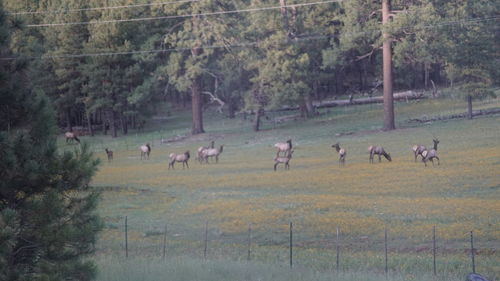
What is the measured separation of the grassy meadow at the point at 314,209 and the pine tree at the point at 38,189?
282 cm

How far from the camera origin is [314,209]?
29062mm

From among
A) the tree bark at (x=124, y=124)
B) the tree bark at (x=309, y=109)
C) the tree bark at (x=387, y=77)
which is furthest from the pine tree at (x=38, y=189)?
the tree bark at (x=124, y=124)

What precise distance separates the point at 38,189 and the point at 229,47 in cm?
5426

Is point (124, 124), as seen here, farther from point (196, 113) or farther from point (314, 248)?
point (314, 248)

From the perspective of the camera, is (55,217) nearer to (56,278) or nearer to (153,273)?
(56,278)

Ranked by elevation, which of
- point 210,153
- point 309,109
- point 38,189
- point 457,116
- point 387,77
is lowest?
point 210,153

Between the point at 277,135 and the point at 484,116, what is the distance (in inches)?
619

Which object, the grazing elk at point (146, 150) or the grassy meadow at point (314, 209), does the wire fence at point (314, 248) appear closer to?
the grassy meadow at point (314, 209)

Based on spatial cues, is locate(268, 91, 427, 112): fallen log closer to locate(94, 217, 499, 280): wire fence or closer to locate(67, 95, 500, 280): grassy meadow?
locate(67, 95, 500, 280): grassy meadow

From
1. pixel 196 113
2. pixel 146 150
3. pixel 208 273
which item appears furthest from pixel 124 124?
pixel 208 273

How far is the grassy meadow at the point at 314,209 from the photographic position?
728 inches

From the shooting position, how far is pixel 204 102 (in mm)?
93250

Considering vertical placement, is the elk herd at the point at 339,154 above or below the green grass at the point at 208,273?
below

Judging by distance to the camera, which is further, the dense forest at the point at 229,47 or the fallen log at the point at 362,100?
the fallen log at the point at 362,100
